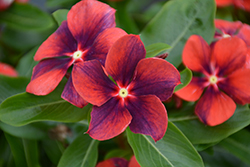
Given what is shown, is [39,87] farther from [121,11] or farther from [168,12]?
[121,11]

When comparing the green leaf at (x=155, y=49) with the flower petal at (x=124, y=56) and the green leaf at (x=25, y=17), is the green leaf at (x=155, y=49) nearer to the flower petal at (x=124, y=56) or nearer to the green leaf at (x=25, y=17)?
the flower petal at (x=124, y=56)

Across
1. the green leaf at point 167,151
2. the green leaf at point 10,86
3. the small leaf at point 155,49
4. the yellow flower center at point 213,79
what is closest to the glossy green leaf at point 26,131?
the green leaf at point 10,86

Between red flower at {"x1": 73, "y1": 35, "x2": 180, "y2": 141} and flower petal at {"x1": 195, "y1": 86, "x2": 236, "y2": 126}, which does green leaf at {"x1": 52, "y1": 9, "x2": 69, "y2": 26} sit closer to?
red flower at {"x1": 73, "y1": 35, "x2": 180, "y2": 141}

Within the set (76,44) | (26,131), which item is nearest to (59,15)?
(76,44)

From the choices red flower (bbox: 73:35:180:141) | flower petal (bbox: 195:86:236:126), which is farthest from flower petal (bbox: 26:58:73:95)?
flower petal (bbox: 195:86:236:126)

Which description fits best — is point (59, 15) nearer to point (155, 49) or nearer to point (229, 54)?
point (155, 49)

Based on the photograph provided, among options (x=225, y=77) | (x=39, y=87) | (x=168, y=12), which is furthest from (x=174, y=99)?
(x=39, y=87)

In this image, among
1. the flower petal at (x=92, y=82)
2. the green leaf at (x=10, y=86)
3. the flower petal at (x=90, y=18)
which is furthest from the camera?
the green leaf at (x=10, y=86)
